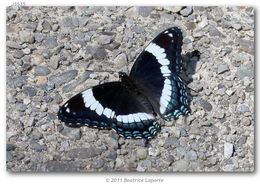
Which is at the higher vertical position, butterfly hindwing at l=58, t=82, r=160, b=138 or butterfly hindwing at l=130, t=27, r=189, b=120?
butterfly hindwing at l=130, t=27, r=189, b=120

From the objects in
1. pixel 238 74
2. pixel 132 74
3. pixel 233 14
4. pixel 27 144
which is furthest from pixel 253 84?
pixel 27 144

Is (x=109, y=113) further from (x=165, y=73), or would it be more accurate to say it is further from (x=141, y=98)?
(x=165, y=73)

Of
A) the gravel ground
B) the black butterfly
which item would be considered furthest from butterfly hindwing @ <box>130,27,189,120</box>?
the gravel ground

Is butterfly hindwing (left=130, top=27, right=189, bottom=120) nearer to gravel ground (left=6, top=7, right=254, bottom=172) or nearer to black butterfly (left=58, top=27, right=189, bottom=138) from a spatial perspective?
black butterfly (left=58, top=27, right=189, bottom=138)

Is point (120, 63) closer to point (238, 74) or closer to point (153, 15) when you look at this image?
point (153, 15)

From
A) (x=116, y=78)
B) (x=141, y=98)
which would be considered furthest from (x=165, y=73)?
(x=116, y=78)
